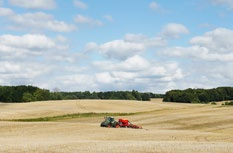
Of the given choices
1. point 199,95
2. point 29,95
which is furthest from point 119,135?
point 29,95

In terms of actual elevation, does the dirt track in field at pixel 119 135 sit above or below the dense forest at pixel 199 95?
below

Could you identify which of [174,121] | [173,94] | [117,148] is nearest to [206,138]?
[117,148]

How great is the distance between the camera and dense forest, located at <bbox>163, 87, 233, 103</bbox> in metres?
133

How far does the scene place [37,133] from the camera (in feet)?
138

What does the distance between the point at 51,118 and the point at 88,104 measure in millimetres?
22132

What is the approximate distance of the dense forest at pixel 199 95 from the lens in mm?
132750

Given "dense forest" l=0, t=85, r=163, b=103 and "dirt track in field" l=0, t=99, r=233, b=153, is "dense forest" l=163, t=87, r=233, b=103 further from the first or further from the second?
"dirt track in field" l=0, t=99, r=233, b=153

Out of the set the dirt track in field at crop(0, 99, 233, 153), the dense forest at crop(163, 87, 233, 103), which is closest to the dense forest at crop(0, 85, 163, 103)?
the dense forest at crop(163, 87, 233, 103)

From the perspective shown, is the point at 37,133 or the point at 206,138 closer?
the point at 206,138

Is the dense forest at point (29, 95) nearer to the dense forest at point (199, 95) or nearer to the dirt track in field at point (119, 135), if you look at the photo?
the dense forest at point (199, 95)

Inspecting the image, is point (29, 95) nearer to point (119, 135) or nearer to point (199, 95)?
point (199, 95)

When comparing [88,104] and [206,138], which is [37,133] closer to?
[206,138]

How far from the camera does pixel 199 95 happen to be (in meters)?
139

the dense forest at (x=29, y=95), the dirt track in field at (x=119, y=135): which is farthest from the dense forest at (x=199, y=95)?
the dirt track in field at (x=119, y=135)
